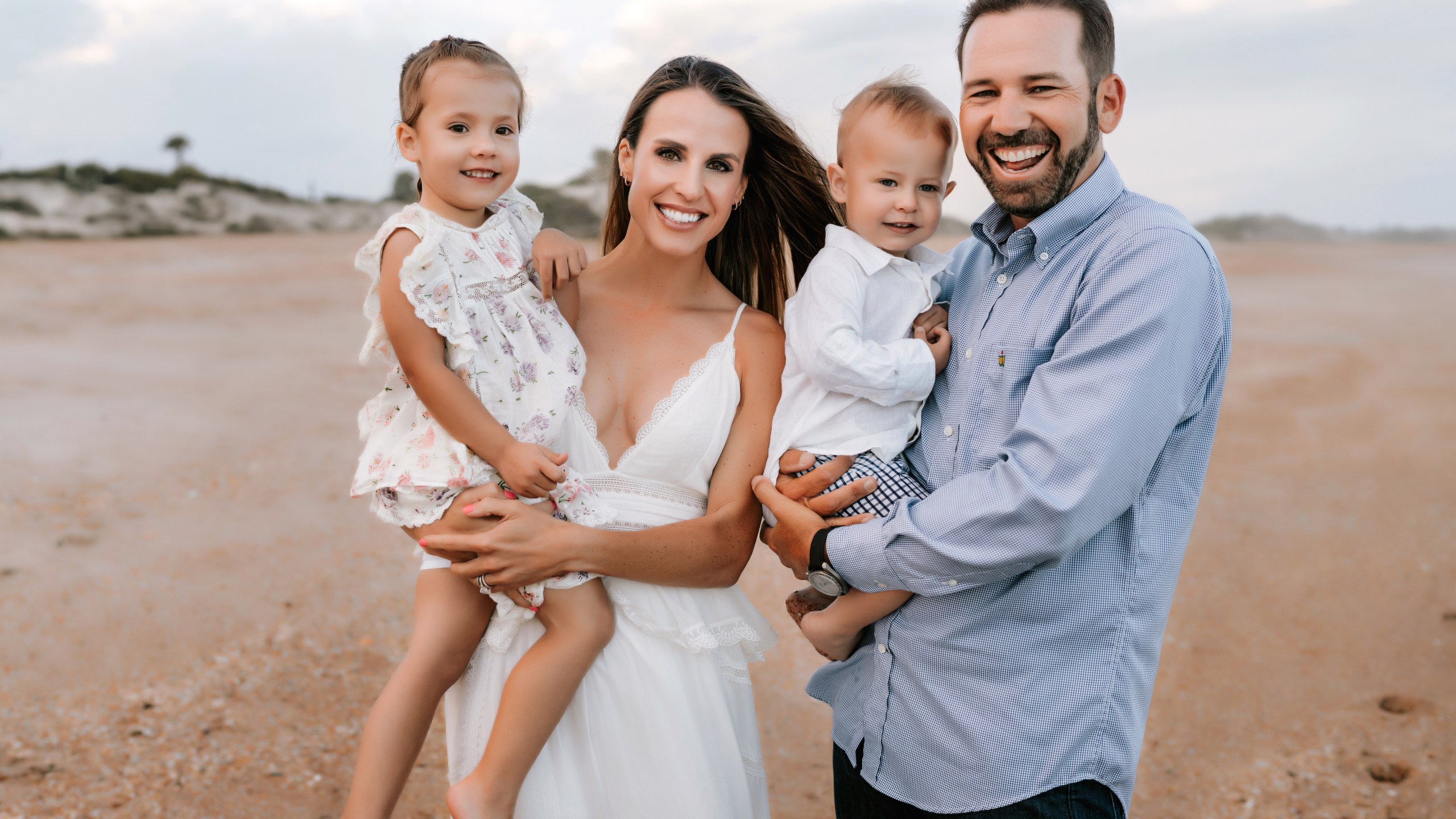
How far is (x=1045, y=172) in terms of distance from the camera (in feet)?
6.34

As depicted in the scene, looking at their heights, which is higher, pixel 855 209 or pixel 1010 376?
pixel 855 209

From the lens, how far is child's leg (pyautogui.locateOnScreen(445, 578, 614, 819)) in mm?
2150

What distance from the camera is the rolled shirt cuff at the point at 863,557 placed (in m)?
1.93

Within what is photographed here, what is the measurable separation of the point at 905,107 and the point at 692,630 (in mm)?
1297

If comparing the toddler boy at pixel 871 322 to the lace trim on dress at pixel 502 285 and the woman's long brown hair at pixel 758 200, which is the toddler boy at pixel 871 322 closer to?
the woman's long brown hair at pixel 758 200

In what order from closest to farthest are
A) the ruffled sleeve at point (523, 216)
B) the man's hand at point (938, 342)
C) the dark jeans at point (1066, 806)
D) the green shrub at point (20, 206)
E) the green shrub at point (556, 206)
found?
the dark jeans at point (1066, 806), the man's hand at point (938, 342), the ruffled sleeve at point (523, 216), the green shrub at point (556, 206), the green shrub at point (20, 206)

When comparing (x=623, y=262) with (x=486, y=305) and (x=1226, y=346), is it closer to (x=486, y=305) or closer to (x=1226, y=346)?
(x=486, y=305)

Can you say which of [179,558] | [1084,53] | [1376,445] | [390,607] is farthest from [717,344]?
[1376,445]

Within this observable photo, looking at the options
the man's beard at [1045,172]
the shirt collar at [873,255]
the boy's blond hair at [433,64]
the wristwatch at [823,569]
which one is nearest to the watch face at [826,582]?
the wristwatch at [823,569]

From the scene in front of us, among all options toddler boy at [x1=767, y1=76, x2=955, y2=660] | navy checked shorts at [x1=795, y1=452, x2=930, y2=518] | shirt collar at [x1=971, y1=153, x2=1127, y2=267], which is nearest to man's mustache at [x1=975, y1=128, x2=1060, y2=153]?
shirt collar at [x1=971, y1=153, x2=1127, y2=267]

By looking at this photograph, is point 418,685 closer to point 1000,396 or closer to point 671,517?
point 671,517

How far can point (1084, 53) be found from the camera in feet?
6.29

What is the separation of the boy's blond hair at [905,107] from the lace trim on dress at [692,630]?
1.17 m

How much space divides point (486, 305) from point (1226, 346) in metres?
1.51
